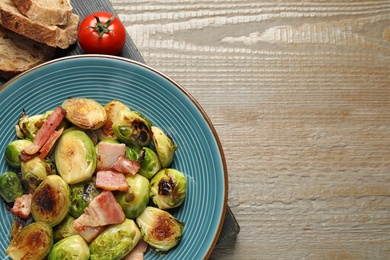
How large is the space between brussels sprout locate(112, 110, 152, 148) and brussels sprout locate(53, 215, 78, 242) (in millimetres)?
424

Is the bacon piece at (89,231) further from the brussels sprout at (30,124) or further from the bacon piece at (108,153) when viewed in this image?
the brussels sprout at (30,124)

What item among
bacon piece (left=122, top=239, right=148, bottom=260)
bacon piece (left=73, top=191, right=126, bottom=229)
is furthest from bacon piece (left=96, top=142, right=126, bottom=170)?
bacon piece (left=122, top=239, right=148, bottom=260)

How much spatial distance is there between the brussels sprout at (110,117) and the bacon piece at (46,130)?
8.1 inches

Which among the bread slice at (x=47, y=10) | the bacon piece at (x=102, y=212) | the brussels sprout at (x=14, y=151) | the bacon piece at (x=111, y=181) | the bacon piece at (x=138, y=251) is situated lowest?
the bacon piece at (x=138, y=251)

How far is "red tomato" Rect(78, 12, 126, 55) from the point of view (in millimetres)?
2629

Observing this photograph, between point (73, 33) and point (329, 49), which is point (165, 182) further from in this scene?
point (329, 49)

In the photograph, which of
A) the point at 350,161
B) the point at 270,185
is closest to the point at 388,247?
the point at 350,161

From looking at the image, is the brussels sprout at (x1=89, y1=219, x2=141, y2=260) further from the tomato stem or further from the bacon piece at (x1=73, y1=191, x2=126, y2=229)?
the tomato stem

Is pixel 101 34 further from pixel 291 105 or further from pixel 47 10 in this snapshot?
pixel 291 105

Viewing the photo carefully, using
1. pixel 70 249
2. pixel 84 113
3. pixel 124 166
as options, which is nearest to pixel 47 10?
pixel 84 113

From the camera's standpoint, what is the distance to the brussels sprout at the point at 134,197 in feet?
8.01

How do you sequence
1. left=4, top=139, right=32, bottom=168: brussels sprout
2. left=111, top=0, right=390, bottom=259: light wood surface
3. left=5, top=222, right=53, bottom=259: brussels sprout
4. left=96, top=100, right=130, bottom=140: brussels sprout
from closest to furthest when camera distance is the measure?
left=5, top=222, right=53, bottom=259: brussels sprout, left=4, top=139, right=32, bottom=168: brussels sprout, left=96, top=100, right=130, bottom=140: brussels sprout, left=111, top=0, right=390, bottom=259: light wood surface

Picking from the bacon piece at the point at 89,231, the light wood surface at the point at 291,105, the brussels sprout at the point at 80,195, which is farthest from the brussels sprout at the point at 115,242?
the light wood surface at the point at 291,105

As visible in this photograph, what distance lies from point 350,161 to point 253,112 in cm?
56
